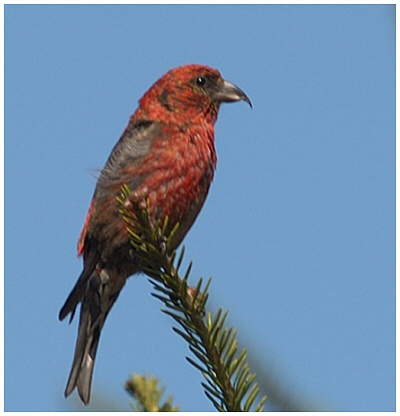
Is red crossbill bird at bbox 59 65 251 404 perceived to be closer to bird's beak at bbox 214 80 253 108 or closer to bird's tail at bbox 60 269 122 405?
bird's tail at bbox 60 269 122 405

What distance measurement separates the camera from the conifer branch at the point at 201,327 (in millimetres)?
2373

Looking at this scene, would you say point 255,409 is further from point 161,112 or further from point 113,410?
point 161,112

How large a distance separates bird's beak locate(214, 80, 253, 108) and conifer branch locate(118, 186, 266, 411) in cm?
195

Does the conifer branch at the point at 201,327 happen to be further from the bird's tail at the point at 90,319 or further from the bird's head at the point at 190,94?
the bird's head at the point at 190,94

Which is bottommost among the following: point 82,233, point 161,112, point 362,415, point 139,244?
point 362,415

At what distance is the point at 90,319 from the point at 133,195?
0.89 metres

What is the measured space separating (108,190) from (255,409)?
241cm

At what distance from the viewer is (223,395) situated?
2.39 m

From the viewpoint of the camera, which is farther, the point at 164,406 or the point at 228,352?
the point at 228,352

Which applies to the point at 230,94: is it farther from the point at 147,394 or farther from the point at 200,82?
the point at 147,394

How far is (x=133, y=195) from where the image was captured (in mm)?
4164

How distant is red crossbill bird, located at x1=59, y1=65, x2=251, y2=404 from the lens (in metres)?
4.29

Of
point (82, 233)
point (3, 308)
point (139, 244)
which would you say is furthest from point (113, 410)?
point (82, 233)

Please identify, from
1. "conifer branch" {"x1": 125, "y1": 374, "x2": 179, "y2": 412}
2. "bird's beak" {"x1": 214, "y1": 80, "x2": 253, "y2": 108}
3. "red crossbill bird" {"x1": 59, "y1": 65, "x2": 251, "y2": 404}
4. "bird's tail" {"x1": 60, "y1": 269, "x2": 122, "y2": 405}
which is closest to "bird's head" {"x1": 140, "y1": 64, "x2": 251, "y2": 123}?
"bird's beak" {"x1": 214, "y1": 80, "x2": 253, "y2": 108}
